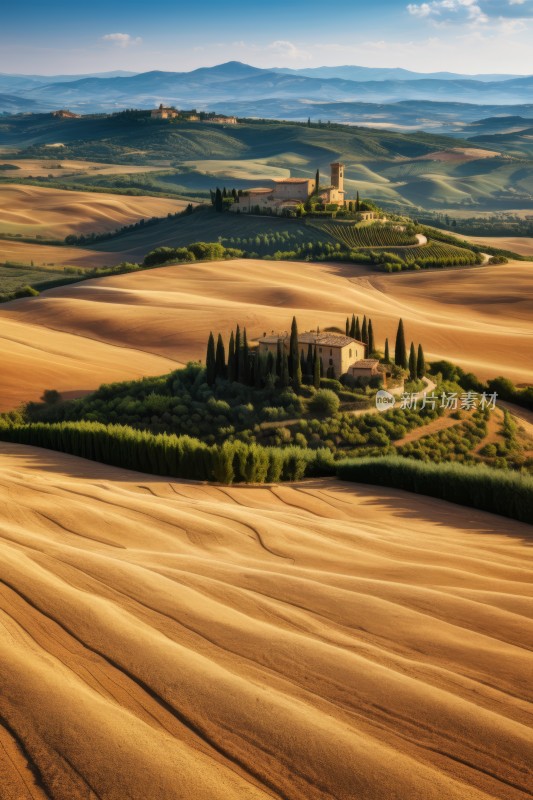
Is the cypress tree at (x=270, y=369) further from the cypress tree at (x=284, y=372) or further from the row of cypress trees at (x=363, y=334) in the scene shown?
the row of cypress trees at (x=363, y=334)

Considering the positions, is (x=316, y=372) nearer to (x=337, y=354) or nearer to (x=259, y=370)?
(x=337, y=354)

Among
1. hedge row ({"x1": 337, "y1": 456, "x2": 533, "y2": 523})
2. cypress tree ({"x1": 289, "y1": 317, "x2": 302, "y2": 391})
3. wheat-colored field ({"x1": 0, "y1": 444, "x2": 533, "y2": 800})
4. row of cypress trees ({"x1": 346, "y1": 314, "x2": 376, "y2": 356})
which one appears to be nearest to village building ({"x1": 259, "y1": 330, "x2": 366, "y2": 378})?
cypress tree ({"x1": 289, "y1": 317, "x2": 302, "y2": 391})

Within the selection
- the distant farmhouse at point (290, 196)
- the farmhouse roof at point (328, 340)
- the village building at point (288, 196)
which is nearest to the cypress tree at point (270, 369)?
the farmhouse roof at point (328, 340)

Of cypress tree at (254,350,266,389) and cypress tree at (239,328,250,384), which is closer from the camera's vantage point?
cypress tree at (254,350,266,389)

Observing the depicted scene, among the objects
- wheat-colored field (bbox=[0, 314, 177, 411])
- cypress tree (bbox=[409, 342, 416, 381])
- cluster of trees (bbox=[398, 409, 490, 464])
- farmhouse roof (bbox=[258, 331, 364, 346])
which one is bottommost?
cluster of trees (bbox=[398, 409, 490, 464])

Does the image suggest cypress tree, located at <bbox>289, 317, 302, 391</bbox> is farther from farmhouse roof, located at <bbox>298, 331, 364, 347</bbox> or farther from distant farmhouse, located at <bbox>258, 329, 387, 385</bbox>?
farmhouse roof, located at <bbox>298, 331, 364, 347</bbox>

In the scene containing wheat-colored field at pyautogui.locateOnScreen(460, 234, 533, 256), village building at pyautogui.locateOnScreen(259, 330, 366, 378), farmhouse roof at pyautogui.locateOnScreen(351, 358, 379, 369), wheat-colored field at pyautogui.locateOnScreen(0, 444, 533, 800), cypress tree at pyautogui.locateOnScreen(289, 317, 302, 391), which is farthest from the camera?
wheat-colored field at pyautogui.locateOnScreen(460, 234, 533, 256)
